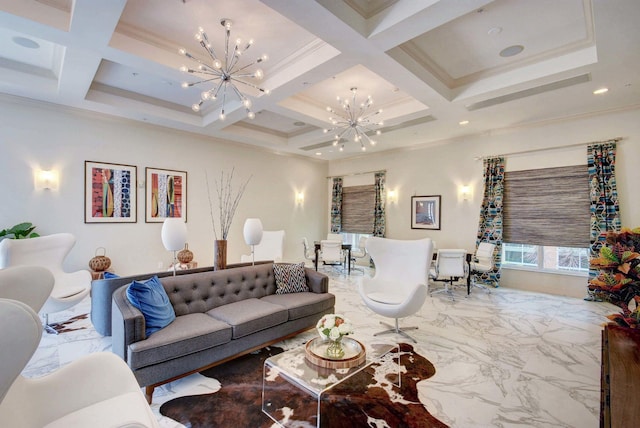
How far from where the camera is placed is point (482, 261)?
6059mm

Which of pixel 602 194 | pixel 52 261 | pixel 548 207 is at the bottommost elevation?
pixel 52 261

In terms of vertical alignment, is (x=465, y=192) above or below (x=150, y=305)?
above

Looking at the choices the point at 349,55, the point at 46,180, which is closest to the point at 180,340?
the point at 349,55

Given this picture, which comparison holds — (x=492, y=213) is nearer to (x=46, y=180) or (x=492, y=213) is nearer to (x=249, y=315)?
(x=249, y=315)

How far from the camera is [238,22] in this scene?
3301 millimetres

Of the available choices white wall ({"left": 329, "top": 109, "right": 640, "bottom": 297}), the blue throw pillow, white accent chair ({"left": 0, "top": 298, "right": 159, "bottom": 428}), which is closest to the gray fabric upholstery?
the blue throw pillow

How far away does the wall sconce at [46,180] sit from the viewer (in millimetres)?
4934

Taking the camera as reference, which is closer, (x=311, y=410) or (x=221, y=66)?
(x=311, y=410)

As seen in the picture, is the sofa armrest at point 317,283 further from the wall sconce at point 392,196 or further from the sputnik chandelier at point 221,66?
the wall sconce at point 392,196

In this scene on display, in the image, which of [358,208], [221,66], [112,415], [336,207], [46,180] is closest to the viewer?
[112,415]

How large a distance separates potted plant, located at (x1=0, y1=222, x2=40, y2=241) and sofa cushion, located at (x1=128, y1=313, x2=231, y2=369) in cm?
369

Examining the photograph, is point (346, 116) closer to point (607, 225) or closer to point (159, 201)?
point (159, 201)

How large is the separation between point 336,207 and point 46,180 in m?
6.78

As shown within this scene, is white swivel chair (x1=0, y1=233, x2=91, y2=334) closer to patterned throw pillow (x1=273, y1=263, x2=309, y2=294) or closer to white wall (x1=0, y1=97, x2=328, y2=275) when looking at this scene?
white wall (x1=0, y1=97, x2=328, y2=275)
